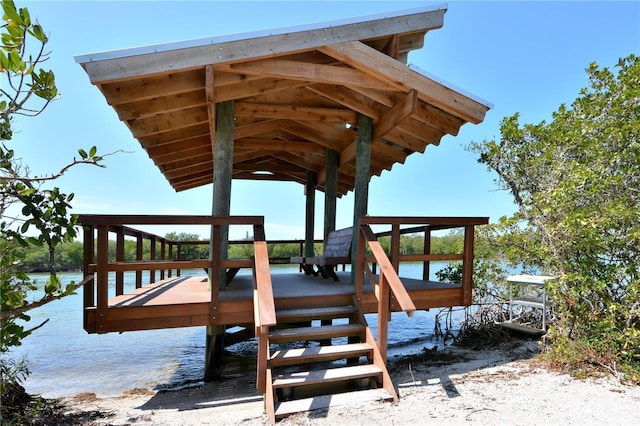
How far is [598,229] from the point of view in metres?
4.33

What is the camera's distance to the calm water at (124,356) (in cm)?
582

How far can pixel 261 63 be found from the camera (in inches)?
169

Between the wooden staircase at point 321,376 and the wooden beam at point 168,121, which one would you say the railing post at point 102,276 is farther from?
the wooden beam at point 168,121

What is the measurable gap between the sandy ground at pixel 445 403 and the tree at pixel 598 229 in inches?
21.9

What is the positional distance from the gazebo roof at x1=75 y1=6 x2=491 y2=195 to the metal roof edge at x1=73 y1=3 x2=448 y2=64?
11 mm

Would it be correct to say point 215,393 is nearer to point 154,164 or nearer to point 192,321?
point 192,321

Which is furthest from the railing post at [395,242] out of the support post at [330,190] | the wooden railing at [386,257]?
the support post at [330,190]

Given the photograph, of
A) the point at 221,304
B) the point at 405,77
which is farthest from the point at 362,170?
the point at 221,304

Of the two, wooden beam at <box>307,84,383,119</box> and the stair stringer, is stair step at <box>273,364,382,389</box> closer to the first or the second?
the stair stringer

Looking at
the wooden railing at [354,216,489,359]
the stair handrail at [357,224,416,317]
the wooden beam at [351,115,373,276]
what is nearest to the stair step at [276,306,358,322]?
the wooden railing at [354,216,489,359]

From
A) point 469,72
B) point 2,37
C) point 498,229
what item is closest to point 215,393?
point 2,37

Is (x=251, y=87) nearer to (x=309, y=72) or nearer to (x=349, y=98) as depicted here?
(x=309, y=72)

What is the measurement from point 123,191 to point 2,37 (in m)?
A: 16.6

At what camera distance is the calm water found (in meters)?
5.82
